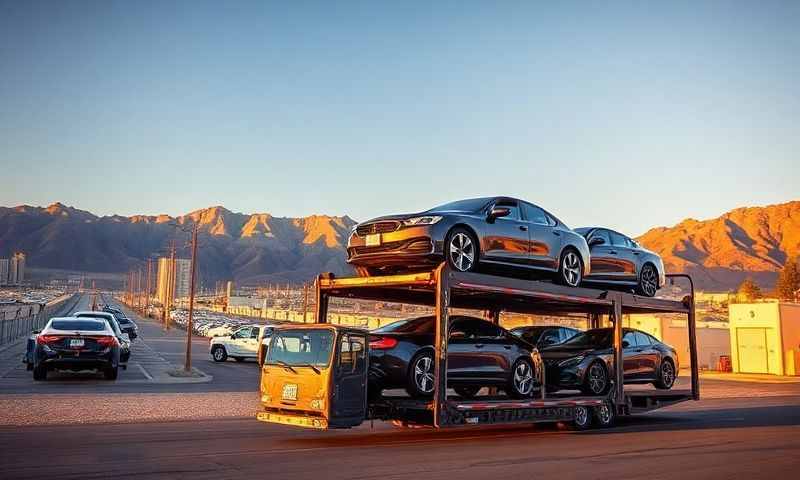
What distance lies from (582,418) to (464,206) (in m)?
4.91

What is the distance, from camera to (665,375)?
16031 millimetres

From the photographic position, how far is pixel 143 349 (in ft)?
128

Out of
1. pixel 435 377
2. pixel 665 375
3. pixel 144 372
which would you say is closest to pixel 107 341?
pixel 144 372

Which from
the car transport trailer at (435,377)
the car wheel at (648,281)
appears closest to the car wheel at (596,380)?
the car transport trailer at (435,377)

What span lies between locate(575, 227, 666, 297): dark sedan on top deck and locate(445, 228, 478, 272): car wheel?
3.79 meters

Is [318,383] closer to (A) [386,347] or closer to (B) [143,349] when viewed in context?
(A) [386,347]

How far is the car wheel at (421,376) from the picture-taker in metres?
10.9

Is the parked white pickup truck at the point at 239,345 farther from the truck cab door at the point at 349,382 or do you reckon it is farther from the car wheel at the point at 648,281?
the truck cab door at the point at 349,382

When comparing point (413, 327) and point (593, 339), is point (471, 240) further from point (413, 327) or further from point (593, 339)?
point (593, 339)

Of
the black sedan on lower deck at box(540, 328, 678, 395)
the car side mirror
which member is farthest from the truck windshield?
the black sedan on lower deck at box(540, 328, 678, 395)

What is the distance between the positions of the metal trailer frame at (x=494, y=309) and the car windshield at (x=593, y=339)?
249 millimetres

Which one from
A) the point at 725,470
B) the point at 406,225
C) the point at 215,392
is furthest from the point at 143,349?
the point at 725,470

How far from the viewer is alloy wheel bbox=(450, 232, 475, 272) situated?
11102 millimetres

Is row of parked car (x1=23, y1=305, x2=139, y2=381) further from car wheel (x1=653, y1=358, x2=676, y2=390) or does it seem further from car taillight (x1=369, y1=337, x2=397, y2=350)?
car wheel (x1=653, y1=358, x2=676, y2=390)
